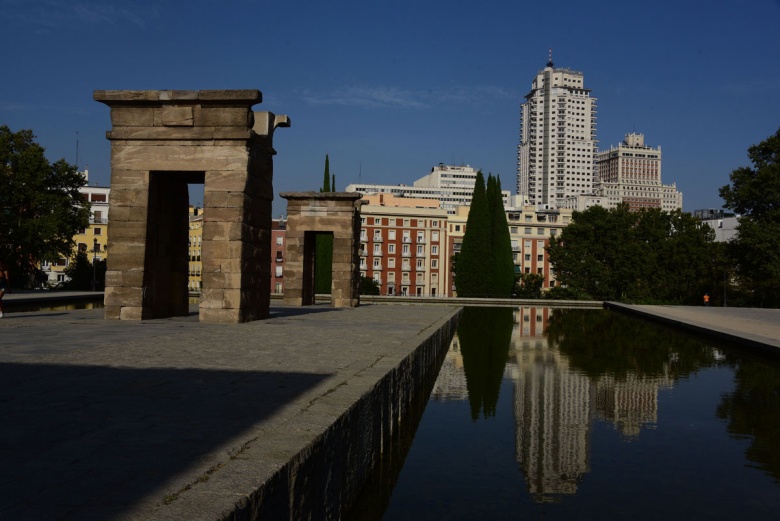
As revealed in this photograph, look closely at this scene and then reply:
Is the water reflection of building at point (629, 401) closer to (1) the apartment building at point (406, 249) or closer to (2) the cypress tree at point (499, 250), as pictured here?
(2) the cypress tree at point (499, 250)

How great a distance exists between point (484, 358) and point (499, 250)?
5182cm

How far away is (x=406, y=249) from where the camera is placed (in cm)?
11119

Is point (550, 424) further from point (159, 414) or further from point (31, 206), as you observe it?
point (31, 206)

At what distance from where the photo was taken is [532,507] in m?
6.54

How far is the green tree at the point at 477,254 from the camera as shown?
221 feet

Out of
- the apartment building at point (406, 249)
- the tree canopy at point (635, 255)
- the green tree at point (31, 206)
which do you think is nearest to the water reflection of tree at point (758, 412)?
the green tree at point (31, 206)

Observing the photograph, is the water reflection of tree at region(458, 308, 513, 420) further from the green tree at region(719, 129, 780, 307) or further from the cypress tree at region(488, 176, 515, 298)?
the cypress tree at region(488, 176, 515, 298)

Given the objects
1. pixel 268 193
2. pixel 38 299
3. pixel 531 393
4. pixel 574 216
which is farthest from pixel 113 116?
pixel 574 216

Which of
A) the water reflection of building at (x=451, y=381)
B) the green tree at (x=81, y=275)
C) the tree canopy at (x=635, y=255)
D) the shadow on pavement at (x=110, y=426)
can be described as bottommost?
the water reflection of building at (x=451, y=381)

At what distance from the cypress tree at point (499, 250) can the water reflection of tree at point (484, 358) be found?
37.6 m

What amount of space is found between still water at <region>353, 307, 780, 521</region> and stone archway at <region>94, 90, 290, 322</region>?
16.5ft

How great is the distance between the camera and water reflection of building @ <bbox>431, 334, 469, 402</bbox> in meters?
12.5

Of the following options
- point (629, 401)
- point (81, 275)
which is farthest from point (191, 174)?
point (81, 275)

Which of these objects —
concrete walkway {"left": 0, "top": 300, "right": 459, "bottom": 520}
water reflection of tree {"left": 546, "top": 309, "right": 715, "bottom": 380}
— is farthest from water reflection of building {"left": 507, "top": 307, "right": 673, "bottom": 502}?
concrete walkway {"left": 0, "top": 300, "right": 459, "bottom": 520}
